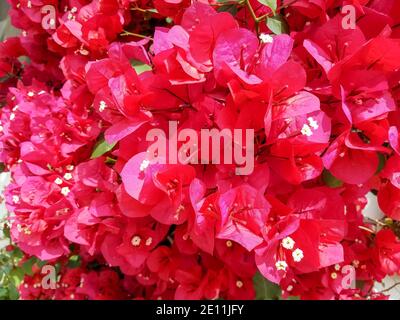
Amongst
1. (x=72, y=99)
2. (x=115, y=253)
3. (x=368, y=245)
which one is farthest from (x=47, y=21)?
(x=368, y=245)

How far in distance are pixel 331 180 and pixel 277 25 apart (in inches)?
9.4

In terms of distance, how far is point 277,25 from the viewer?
0.58 meters

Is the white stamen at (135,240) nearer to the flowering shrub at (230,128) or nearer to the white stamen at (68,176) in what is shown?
the flowering shrub at (230,128)

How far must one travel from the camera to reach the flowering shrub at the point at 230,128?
0.51 meters

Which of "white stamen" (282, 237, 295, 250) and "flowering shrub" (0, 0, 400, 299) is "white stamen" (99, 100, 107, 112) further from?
"white stamen" (282, 237, 295, 250)

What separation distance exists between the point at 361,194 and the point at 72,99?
0.52 m

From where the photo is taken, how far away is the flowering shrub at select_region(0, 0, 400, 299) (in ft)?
1.68

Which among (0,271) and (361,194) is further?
(0,271)

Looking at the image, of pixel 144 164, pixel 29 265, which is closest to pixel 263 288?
pixel 144 164

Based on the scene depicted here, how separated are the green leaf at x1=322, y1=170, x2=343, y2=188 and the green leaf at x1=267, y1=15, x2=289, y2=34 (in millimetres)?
217

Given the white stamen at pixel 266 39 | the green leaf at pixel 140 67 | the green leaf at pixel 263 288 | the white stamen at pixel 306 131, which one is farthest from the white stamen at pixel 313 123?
the green leaf at pixel 263 288

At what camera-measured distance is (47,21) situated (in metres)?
0.82

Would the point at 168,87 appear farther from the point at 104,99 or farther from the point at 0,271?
the point at 0,271

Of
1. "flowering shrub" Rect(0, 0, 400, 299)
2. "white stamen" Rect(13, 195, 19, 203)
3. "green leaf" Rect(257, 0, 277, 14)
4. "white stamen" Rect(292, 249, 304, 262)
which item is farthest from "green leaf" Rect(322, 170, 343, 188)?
"white stamen" Rect(13, 195, 19, 203)
